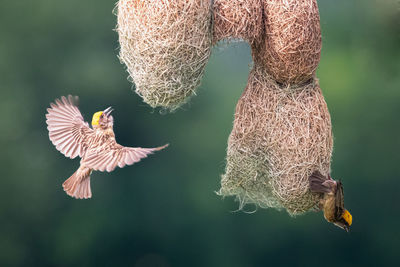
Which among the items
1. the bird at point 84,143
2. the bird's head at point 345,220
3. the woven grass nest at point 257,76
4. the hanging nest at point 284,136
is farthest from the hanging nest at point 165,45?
the bird's head at point 345,220

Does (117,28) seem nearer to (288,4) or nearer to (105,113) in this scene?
(105,113)

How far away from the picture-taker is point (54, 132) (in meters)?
2.19

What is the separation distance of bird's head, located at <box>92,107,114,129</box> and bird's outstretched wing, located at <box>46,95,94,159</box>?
8 centimetres

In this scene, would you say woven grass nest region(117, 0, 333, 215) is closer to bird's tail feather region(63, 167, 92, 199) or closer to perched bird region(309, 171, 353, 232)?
perched bird region(309, 171, 353, 232)

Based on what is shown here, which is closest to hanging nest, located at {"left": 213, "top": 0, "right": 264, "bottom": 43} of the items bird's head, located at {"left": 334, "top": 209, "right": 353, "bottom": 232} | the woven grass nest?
the woven grass nest

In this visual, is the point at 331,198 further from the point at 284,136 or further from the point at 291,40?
the point at 291,40

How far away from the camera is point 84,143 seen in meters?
2.15

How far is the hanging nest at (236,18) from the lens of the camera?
2266mm

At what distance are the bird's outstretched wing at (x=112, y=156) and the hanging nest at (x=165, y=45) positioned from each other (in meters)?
0.34

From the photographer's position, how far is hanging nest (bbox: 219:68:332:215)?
2.52 m

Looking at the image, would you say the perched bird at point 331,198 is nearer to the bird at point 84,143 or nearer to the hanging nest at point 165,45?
the hanging nest at point 165,45

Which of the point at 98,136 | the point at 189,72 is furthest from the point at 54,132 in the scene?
the point at 189,72
